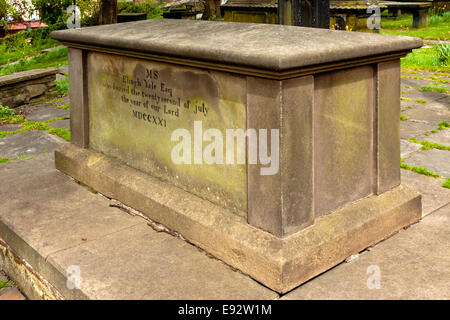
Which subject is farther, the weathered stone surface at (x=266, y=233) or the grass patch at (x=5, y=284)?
the grass patch at (x=5, y=284)

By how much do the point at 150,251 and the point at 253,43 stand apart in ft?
4.30

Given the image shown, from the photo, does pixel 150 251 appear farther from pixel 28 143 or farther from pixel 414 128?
pixel 414 128

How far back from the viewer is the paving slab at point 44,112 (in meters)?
7.19

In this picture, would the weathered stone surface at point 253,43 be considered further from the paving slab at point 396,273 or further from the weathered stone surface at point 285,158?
the paving slab at point 396,273

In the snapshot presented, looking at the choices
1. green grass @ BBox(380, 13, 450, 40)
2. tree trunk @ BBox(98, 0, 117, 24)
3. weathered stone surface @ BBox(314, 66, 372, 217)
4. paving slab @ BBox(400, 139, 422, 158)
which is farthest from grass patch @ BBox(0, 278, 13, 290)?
green grass @ BBox(380, 13, 450, 40)

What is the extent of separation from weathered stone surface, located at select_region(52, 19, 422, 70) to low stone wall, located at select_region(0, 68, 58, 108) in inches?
173

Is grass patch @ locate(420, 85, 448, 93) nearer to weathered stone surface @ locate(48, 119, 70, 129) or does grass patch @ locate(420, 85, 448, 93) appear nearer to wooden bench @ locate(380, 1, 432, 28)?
weathered stone surface @ locate(48, 119, 70, 129)

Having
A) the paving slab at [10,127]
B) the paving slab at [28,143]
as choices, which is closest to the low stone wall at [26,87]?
the paving slab at [10,127]

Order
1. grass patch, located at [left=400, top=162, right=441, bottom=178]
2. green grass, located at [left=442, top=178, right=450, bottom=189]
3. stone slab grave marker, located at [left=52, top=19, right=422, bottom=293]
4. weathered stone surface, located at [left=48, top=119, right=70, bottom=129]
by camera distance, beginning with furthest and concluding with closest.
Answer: weathered stone surface, located at [left=48, top=119, right=70, bottom=129] < grass patch, located at [left=400, top=162, right=441, bottom=178] < green grass, located at [left=442, top=178, right=450, bottom=189] < stone slab grave marker, located at [left=52, top=19, right=422, bottom=293]

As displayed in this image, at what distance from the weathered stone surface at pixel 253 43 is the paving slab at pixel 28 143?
6.94 ft

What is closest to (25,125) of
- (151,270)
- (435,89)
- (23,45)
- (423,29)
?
(151,270)

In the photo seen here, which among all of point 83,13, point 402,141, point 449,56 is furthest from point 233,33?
point 83,13

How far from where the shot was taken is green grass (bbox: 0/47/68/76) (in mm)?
11186

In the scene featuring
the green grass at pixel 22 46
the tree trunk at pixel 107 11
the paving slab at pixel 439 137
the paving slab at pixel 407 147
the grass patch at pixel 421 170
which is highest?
the tree trunk at pixel 107 11
